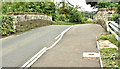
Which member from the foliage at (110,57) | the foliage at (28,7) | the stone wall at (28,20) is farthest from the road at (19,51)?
the foliage at (28,7)

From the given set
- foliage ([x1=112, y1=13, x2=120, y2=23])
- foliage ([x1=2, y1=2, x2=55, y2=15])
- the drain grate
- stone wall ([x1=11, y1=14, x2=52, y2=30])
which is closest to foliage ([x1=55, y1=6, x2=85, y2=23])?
foliage ([x1=2, y1=2, x2=55, y2=15])

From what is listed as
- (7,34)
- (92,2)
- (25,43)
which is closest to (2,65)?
Answer: (25,43)

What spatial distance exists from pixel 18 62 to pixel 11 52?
1656mm

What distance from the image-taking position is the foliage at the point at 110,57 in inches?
266

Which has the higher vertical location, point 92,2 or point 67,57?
point 92,2

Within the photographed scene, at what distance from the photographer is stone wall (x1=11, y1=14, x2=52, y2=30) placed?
52.5 ft

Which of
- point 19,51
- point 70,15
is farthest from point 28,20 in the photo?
point 70,15

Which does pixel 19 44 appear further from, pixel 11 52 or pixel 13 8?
pixel 13 8

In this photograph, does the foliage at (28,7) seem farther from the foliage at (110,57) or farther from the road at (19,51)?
the foliage at (110,57)

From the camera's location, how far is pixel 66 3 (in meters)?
37.5

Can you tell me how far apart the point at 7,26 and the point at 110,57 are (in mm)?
9665

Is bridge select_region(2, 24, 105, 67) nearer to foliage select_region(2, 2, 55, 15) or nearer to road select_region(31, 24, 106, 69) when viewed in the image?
road select_region(31, 24, 106, 69)

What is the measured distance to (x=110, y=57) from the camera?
7410 mm

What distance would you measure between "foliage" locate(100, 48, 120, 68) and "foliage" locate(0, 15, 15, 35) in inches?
337
